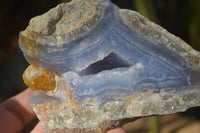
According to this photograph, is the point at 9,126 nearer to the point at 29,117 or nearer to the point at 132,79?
the point at 29,117

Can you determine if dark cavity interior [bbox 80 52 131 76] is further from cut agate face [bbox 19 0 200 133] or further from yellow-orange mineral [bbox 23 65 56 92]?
yellow-orange mineral [bbox 23 65 56 92]

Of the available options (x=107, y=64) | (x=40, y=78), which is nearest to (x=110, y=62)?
(x=107, y=64)

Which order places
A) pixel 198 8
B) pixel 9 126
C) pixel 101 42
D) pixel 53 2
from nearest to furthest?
pixel 101 42 → pixel 9 126 → pixel 198 8 → pixel 53 2

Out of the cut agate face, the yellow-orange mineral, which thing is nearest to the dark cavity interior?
the cut agate face

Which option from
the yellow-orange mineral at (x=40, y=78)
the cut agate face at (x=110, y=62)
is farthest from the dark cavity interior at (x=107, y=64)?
the yellow-orange mineral at (x=40, y=78)

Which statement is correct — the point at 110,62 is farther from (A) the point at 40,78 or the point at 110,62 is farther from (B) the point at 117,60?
(A) the point at 40,78

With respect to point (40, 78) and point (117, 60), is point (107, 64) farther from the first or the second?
point (40, 78)

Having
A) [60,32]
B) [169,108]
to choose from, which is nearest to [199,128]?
[169,108]
